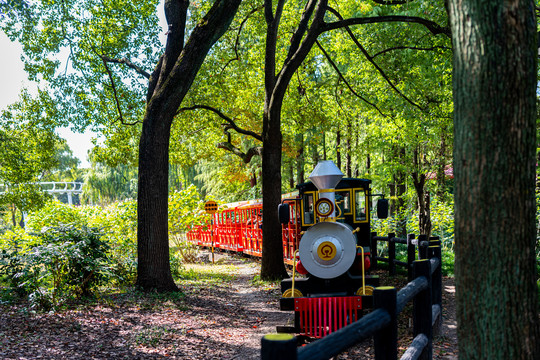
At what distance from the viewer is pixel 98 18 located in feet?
45.5

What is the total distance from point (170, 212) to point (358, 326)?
14562mm

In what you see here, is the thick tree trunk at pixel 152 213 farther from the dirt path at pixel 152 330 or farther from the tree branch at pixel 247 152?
the tree branch at pixel 247 152

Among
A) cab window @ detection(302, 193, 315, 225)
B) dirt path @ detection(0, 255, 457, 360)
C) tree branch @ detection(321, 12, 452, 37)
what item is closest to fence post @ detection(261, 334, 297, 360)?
dirt path @ detection(0, 255, 457, 360)

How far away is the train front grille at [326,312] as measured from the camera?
6.53 m

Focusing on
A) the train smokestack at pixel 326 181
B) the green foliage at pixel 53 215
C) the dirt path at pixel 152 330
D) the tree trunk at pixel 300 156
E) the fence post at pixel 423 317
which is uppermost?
the tree trunk at pixel 300 156

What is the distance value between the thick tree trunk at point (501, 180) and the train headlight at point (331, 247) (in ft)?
15.1

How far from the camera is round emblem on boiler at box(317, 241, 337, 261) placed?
6992 millimetres

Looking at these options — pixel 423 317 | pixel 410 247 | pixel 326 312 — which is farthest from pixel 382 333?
pixel 410 247

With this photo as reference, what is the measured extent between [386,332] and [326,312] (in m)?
3.71

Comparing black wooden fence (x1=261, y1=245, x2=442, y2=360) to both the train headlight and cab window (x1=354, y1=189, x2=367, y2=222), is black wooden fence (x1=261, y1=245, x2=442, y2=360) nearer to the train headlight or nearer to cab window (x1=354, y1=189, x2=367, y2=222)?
the train headlight

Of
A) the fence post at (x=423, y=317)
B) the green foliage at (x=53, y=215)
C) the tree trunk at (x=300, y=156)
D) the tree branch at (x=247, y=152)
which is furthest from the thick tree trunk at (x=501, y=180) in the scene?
the tree trunk at (x=300, y=156)

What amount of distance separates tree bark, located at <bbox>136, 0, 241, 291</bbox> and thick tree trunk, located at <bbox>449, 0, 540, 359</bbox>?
750 centimetres

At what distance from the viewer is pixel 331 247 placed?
23.0ft

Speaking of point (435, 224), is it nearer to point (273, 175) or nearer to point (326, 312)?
point (273, 175)
